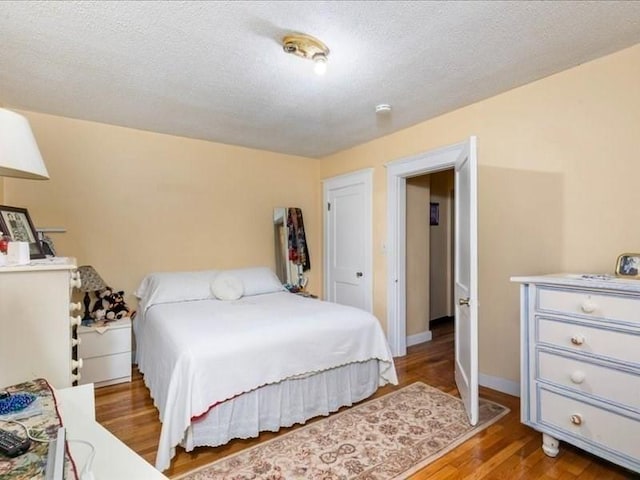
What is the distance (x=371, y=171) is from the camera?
376 cm

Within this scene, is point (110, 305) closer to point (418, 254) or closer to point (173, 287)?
point (173, 287)

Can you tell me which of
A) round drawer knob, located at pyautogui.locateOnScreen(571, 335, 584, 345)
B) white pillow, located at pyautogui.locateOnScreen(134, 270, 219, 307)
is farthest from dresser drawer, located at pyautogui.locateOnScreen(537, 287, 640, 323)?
white pillow, located at pyautogui.locateOnScreen(134, 270, 219, 307)

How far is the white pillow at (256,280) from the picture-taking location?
3.51 meters

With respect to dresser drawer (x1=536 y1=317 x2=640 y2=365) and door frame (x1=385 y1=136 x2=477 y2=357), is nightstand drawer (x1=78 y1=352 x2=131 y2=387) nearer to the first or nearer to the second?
door frame (x1=385 y1=136 x2=477 y2=357)

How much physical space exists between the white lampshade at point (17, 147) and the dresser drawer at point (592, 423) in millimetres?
2666

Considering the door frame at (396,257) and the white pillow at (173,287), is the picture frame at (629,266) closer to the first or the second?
the door frame at (396,257)

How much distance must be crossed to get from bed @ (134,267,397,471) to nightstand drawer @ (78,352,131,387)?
0.15 metres

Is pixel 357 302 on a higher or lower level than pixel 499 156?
lower

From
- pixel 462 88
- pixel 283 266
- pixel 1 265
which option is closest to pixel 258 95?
pixel 462 88

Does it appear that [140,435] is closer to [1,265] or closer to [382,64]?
[1,265]

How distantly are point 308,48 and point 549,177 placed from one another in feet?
6.04

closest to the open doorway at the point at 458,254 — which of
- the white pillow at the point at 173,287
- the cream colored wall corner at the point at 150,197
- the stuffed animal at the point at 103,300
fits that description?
the cream colored wall corner at the point at 150,197

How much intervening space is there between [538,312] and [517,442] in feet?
2.65

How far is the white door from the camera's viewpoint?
2.10 meters
